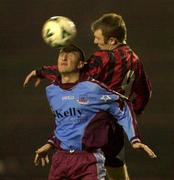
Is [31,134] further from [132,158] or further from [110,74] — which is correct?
[110,74]

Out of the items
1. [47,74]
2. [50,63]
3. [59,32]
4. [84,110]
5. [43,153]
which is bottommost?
[43,153]

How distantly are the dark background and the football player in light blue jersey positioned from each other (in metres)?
1.58

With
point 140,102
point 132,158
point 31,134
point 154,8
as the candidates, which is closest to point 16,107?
point 31,134

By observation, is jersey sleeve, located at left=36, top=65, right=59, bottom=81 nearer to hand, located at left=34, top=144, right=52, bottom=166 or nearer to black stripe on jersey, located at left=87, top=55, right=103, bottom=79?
black stripe on jersey, located at left=87, top=55, right=103, bottom=79

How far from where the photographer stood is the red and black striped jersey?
3402 mm

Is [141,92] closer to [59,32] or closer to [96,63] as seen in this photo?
[96,63]

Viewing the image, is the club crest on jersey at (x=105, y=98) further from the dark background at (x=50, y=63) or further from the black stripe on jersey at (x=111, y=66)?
the dark background at (x=50, y=63)

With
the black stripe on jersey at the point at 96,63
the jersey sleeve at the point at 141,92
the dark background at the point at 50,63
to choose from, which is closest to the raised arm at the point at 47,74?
the black stripe on jersey at the point at 96,63

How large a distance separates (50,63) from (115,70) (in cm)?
172

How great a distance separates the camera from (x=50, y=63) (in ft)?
16.7

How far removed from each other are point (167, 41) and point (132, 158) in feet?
3.02

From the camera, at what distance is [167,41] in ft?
16.2

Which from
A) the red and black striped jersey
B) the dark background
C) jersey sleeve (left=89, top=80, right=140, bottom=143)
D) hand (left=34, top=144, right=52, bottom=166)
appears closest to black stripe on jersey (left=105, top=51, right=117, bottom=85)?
the red and black striped jersey

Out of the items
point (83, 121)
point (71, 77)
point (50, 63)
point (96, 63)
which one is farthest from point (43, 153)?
point (50, 63)
